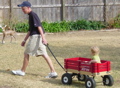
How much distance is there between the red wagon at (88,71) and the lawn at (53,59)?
Answer: 0.49 feet

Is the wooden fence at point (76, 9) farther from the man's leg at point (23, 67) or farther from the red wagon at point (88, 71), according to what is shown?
the red wagon at point (88, 71)

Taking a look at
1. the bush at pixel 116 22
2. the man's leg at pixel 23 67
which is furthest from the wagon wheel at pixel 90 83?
the bush at pixel 116 22

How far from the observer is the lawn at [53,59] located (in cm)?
782

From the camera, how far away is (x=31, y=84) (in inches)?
302

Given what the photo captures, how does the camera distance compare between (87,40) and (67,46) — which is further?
(87,40)

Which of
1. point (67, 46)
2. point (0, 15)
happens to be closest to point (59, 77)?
point (67, 46)

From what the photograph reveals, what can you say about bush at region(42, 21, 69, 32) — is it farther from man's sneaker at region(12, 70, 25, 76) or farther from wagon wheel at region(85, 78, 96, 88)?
wagon wheel at region(85, 78, 96, 88)

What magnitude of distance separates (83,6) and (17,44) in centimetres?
739

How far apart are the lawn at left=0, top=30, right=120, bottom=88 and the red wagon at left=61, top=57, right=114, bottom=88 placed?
0.15 metres

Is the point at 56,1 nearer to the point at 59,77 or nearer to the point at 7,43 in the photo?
the point at 7,43

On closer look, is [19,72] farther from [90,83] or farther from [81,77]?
[90,83]

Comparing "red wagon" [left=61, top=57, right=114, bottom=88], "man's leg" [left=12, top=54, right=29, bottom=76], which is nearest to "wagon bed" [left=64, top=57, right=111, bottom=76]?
"red wagon" [left=61, top=57, right=114, bottom=88]

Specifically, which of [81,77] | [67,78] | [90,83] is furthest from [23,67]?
[90,83]

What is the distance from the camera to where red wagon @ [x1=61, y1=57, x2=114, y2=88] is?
289 inches
